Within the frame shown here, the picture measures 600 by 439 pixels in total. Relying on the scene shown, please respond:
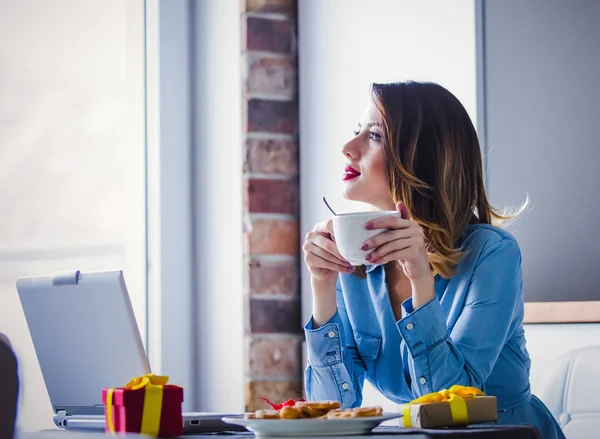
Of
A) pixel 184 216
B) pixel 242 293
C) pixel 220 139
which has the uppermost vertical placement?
pixel 220 139

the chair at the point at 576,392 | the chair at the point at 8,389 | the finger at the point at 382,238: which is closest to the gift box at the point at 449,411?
the finger at the point at 382,238

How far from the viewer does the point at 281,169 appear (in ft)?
7.74

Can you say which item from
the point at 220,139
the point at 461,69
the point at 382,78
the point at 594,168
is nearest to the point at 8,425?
the point at 594,168

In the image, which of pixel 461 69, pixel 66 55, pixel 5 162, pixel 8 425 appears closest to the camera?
pixel 8 425

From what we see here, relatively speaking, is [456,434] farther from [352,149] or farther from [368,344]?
[352,149]

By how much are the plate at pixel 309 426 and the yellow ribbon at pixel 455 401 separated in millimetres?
97

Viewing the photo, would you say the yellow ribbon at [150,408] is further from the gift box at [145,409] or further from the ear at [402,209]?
the ear at [402,209]

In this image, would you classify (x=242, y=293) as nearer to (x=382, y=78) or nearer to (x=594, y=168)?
(x=382, y=78)

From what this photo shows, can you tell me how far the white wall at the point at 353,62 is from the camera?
1.98 meters

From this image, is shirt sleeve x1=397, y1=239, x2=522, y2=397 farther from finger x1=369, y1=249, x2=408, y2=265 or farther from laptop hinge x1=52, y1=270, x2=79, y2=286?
laptop hinge x1=52, y1=270, x2=79, y2=286

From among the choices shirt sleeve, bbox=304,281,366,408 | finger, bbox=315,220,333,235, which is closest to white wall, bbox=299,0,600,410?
shirt sleeve, bbox=304,281,366,408

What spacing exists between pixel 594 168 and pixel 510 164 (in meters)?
0.18

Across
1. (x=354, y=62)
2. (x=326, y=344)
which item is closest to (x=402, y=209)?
(x=326, y=344)

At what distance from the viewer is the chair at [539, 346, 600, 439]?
1.48 meters
